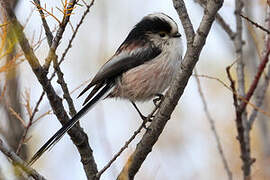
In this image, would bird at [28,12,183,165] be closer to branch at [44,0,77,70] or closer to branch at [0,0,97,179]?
branch at [0,0,97,179]

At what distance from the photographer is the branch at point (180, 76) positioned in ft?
8.16

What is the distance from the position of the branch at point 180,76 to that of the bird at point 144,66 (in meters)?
0.77

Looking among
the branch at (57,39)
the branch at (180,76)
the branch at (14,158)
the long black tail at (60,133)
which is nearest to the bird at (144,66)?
the long black tail at (60,133)

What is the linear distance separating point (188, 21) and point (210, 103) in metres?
4.75

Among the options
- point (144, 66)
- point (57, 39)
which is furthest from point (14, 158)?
point (144, 66)

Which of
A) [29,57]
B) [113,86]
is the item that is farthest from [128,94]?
[29,57]

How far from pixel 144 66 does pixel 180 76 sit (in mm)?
1144

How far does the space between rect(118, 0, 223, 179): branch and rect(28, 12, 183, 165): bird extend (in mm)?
775

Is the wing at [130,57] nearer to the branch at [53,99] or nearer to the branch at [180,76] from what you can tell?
the branch at [53,99]

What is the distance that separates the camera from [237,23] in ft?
12.3

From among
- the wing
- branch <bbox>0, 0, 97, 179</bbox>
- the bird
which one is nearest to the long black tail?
branch <bbox>0, 0, 97, 179</bbox>

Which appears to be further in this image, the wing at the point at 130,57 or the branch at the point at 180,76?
the wing at the point at 130,57

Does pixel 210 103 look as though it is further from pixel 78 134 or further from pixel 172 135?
pixel 78 134

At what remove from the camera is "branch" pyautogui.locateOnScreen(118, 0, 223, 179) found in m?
2.49
